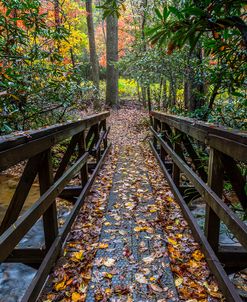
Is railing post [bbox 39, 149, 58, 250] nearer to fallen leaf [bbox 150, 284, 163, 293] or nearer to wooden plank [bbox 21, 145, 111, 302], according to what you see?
wooden plank [bbox 21, 145, 111, 302]

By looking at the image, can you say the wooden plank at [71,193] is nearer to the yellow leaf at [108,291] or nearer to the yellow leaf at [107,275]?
the yellow leaf at [107,275]

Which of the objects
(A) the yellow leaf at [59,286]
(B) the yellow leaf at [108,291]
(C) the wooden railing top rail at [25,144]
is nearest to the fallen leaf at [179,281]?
(B) the yellow leaf at [108,291]

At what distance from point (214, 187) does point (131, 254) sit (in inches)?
46.0

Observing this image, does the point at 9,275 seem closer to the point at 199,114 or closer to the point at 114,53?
the point at 199,114

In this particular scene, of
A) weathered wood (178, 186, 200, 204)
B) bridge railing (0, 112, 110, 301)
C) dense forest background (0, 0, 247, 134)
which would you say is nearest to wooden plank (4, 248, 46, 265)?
bridge railing (0, 112, 110, 301)

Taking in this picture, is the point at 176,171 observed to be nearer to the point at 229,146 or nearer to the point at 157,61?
the point at 229,146

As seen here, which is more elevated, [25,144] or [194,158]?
[25,144]

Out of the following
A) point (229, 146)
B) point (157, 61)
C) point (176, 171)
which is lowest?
point (176, 171)

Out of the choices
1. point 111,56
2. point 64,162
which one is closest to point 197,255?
point 64,162

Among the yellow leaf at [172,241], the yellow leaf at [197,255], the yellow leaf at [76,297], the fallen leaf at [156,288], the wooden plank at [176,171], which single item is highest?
the wooden plank at [176,171]

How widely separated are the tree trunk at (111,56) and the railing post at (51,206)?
1327cm

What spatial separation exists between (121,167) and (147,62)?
428 centimetres

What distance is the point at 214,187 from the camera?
2361mm

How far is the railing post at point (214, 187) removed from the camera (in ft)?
7.56
